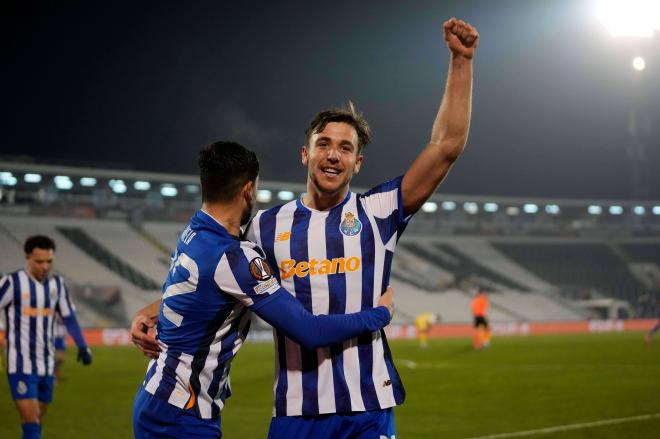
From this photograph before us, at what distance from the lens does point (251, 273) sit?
13.0 ft

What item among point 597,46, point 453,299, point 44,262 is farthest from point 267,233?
point 597,46

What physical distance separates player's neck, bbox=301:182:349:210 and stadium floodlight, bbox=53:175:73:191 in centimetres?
4713

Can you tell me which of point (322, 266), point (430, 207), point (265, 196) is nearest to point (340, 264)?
point (322, 266)

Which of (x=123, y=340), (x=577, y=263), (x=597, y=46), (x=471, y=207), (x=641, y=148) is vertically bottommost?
(x=123, y=340)

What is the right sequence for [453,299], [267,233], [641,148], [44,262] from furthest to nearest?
[641,148]
[453,299]
[44,262]
[267,233]

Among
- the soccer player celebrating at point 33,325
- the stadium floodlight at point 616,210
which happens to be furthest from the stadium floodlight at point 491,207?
the soccer player celebrating at point 33,325

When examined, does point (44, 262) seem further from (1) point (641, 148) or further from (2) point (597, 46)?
(1) point (641, 148)

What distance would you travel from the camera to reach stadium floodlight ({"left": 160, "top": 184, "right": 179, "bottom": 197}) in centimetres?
5452

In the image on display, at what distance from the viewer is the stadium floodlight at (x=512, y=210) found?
65.4m

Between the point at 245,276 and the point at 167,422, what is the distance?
0.82 meters

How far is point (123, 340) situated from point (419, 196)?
32675 mm

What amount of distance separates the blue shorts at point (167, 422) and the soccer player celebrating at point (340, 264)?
0.38 meters

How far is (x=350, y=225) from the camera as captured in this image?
431cm

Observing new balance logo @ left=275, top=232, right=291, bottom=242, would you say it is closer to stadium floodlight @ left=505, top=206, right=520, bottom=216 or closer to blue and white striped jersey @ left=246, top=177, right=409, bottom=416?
blue and white striped jersey @ left=246, top=177, right=409, bottom=416
